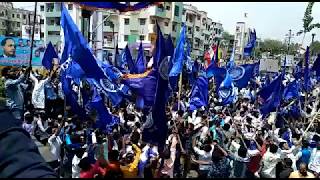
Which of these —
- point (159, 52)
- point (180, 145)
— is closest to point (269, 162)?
point (180, 145)

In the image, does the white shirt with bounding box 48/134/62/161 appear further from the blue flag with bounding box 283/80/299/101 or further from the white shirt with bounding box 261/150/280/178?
the blue flag with bounding box 283/80/299/101

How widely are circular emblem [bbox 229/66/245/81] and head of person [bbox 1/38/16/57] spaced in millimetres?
11395

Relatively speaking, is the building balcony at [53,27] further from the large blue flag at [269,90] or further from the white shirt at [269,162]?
the white shirt at [269,162]

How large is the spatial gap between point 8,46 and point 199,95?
1312cm

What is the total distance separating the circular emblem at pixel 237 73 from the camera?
1870cm

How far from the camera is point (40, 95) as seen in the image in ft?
44.0

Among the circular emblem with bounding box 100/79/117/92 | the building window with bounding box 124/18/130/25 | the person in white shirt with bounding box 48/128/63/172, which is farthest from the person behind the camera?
the building window with bounding box 124/18/130/25

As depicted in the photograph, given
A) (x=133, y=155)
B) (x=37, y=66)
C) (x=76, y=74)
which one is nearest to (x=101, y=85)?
(x=76, y=74)

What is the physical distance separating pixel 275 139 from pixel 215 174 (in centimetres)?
396

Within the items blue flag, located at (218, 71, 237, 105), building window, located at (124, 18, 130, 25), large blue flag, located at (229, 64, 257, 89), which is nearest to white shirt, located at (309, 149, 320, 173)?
blue flag, located at (218, 71, 237, 105)

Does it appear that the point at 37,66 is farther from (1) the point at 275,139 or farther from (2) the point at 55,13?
(2) the point at 55,13

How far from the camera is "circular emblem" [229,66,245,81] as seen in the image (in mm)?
18703

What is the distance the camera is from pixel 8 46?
2312cm

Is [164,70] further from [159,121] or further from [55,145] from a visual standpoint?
[55,145]
